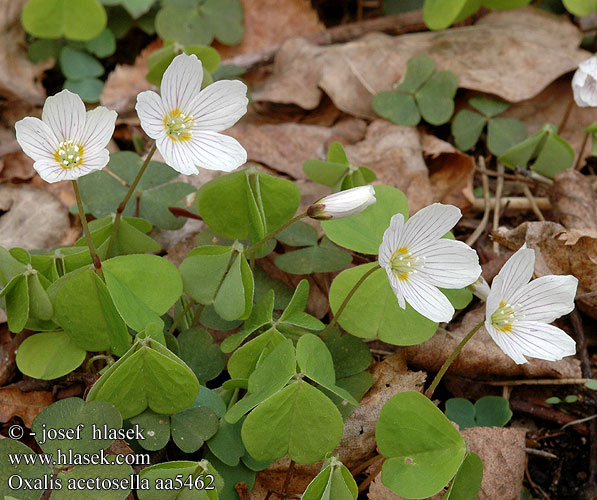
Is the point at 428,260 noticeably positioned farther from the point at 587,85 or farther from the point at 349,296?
the point at 587,85

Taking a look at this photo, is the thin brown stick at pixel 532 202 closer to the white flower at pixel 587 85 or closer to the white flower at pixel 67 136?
the white flower at pixel 587 85

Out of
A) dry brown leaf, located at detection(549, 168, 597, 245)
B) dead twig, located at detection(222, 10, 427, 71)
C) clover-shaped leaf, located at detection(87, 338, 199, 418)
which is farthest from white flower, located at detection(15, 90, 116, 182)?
dry brown leaf, located at detection(549, 168, 597, 245)

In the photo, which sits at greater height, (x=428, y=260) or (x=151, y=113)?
(x=151, y=113)

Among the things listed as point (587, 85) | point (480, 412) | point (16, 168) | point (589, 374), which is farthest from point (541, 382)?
point (16, 168)

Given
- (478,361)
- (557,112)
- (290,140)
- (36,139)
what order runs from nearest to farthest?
(36,139), (478,361), (290,140), (557,112)

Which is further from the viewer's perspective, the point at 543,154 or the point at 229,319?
the point at 543,154

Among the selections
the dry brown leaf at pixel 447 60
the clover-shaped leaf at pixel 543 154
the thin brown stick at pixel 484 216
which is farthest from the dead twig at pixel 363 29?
the clover-shaped leaf at pixel 543 154

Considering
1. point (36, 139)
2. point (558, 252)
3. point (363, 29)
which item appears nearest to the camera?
point (36, 139)

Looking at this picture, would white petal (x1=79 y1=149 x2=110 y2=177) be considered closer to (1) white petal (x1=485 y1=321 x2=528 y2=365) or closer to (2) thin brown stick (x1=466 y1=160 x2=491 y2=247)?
(1) white petal (x1=485 y1=321 x2=528 y2=365)
